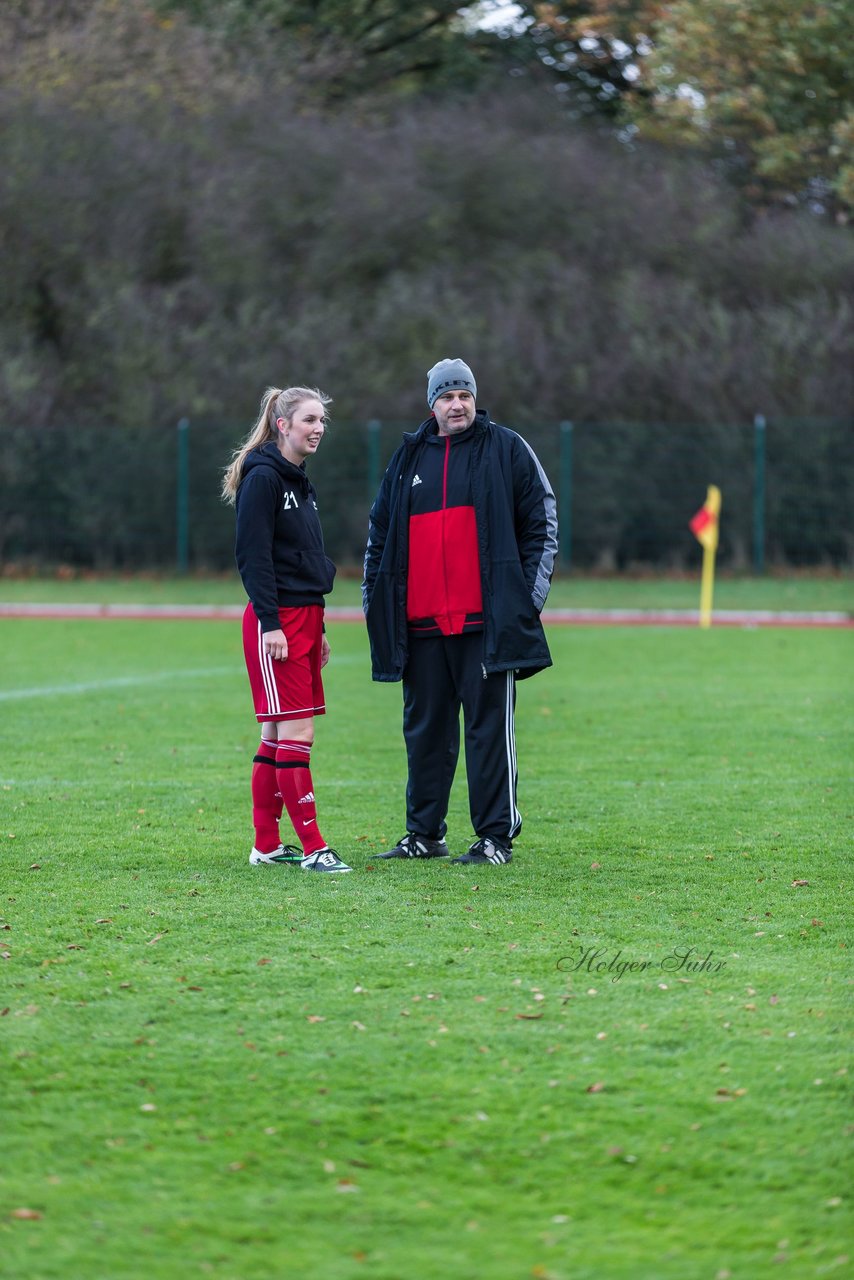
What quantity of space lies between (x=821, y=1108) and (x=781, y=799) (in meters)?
4.55

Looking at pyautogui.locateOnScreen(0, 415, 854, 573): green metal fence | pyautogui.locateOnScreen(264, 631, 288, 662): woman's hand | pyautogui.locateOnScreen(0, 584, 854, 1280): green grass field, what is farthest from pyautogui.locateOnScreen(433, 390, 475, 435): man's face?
pyautogui.locateOnScreen(0, 415, 854, 573): green metal fence

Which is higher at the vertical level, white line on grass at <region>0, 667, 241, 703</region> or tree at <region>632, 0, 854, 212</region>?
tree at <region>632, 0, 854, 212</region>

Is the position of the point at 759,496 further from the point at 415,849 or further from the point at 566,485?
the point at 415,849

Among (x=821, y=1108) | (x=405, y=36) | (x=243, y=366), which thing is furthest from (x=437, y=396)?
(x=405, y=36)

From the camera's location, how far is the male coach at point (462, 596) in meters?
6.81

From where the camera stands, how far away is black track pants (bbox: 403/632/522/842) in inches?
272

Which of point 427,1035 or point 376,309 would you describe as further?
point 376,309

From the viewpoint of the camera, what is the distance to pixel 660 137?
106ft

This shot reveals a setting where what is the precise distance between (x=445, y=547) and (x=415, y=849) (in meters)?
1.25

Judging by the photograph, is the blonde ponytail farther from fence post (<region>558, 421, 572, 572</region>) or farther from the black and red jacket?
fence post (<region>558, 421, 572, 572</region>)

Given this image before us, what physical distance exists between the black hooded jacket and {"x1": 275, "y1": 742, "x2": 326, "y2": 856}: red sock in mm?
527

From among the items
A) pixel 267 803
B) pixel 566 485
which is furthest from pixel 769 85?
pixel 267 803

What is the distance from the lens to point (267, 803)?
6867 mm

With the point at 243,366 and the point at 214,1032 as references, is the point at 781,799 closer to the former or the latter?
the point at 214,1032
